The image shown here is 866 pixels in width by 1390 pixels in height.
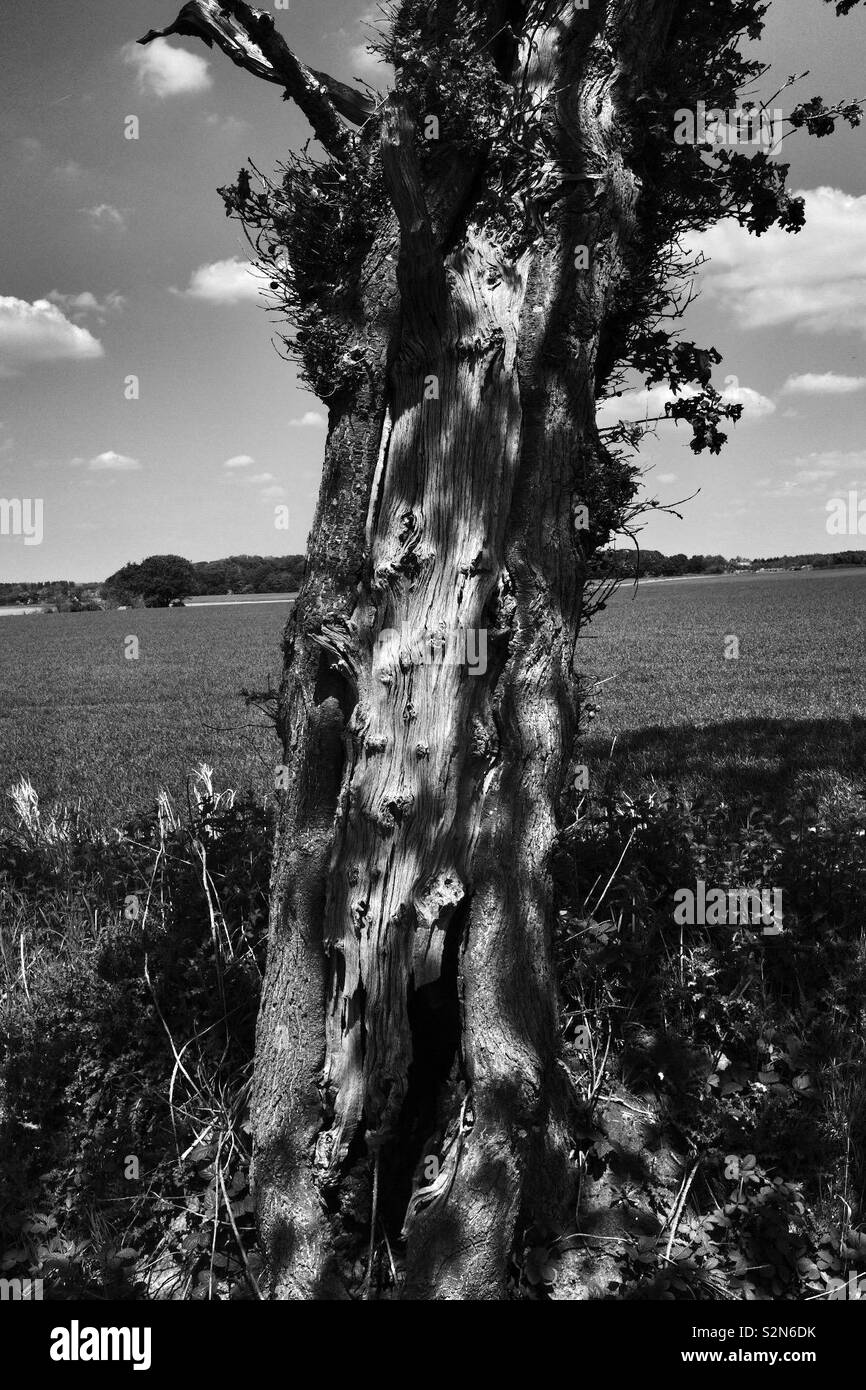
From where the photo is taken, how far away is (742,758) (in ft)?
27.0

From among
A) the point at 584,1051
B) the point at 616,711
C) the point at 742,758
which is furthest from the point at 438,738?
the point at 616,711

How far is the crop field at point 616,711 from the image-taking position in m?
8.11

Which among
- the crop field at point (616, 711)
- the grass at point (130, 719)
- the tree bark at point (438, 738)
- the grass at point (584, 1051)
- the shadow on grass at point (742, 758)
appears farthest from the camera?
the grass at point (130, 719)

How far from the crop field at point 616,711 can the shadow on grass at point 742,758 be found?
0.02 m

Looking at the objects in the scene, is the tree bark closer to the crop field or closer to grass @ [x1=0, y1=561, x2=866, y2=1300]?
grass @ [x1=0, y1=561, x2=866, y2=1300]

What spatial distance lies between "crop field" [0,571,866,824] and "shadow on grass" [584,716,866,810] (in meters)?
0.02

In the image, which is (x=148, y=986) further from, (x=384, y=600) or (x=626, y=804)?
(x=626, y=804)

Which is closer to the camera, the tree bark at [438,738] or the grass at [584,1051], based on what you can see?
the tree bark at [438,738]

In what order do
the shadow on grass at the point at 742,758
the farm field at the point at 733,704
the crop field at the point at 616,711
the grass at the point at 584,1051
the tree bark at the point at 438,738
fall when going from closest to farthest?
1. the tree bark at the point at 438,738
2. the grass at the point at 584,1051
3. the shadow on grass at the point at 742,758
4. the farm field at the point at 733,704
5. the crop field at the point at 616,711

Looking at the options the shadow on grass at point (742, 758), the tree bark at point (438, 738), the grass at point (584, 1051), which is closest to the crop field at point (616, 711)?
the shadow on grass at point (742, 758)

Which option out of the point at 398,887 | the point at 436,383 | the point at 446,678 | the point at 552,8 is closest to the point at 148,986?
the point at 398,887

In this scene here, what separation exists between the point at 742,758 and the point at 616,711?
371 cm

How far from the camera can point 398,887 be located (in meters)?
2.76

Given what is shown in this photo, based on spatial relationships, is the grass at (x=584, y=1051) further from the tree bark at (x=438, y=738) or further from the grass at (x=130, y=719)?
the grass at (x=130, y=719)
